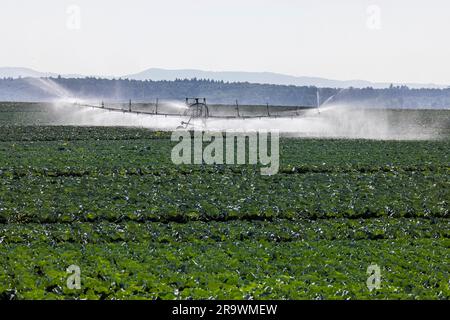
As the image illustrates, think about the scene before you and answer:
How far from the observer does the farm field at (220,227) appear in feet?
49.3

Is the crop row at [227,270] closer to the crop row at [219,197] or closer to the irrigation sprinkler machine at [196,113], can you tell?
the crop row at [219,197]

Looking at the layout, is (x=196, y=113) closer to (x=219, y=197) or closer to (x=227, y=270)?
(x=219, y=197)

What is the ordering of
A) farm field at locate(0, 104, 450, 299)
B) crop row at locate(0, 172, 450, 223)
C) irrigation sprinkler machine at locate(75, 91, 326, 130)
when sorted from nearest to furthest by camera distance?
1. farm field at locate(0, 104, 450, 299)
2. crop row at locate(0, 172, 450, 223)
3. irrigation sprinkler machine at locate(75, 91, 326, 130)

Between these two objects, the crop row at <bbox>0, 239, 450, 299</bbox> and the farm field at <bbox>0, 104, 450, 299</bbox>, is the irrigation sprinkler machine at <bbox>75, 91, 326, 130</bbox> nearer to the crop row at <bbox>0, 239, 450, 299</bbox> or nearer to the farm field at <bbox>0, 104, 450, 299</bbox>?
the farm field at <bbox>0, 104, 450, 299</bbox>

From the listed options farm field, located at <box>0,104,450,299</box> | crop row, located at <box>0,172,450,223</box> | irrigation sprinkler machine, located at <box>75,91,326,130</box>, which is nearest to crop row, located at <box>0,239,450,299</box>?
farm field, located at <box>0,104,450,299</box>

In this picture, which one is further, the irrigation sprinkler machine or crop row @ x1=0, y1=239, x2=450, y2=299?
the irrigation sprinkler machine

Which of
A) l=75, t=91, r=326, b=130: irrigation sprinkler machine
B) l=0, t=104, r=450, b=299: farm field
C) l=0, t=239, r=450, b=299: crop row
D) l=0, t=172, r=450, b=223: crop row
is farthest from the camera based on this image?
l=75, t=91, r=326, b=130: irrigation sprinkler machine

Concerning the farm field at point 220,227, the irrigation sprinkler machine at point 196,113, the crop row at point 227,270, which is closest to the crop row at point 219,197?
the farm field at point 220,227

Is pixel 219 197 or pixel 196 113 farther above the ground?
pixel 196 113

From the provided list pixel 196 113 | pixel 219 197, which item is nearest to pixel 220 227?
pixel 219 197

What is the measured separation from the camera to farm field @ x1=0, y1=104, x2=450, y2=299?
15.0 metres

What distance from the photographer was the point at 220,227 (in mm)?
21156

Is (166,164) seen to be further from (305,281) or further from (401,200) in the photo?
(305,281)
